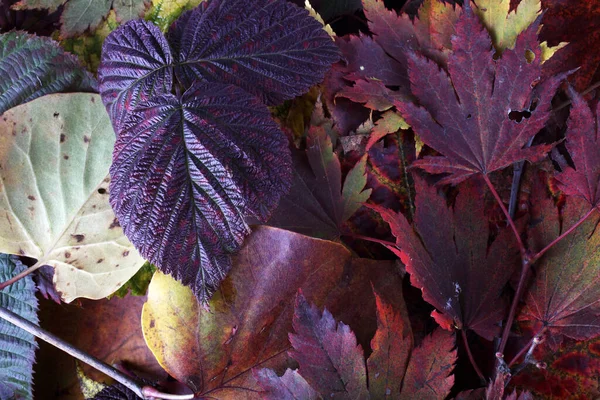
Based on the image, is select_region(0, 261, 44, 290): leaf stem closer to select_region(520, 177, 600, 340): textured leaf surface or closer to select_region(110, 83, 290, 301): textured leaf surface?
select_region(110, 83, 290, 301): textured leaf surface

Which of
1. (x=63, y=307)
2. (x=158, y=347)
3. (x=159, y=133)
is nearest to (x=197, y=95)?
(x=159, y=133)

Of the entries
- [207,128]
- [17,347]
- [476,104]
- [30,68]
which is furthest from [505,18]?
[17,347]

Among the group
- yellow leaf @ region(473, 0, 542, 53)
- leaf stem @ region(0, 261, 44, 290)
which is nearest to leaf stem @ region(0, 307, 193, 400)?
leaf stem @ region(0, 261, 44, 290)

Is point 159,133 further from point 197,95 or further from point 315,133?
point 315,133

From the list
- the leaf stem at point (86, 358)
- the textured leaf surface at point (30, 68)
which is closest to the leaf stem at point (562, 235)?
the leaf stem at point (86, 358)

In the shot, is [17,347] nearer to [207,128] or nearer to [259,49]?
[207,128]
